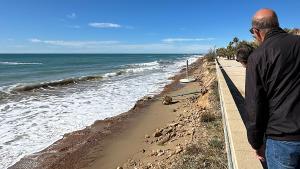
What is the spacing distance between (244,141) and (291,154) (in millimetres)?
2705

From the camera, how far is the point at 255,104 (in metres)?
2.74

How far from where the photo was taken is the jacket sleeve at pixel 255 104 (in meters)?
2.69

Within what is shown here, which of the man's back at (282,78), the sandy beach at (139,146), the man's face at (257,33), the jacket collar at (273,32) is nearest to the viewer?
the man's back at (282,78)

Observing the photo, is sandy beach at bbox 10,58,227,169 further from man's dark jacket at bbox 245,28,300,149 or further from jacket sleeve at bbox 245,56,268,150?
man's dark jacket at bbox 245,28,300,149

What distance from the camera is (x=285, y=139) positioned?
2.65 meters

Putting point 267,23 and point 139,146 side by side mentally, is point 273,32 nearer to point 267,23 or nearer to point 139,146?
point 267,23

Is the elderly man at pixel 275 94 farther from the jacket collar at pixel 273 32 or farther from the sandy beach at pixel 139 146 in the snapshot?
the sandy beach at pixel 139 146

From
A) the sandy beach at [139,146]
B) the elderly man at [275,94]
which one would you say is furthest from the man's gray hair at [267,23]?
the sandy beach at [139,146]

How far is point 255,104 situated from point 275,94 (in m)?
0.17

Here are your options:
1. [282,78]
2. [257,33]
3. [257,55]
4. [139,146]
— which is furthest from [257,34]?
[139,146]

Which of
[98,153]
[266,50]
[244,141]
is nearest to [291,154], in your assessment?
[266,50]

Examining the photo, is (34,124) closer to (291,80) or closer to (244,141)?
(244,141)

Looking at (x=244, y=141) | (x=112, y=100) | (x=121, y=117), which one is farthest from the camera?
(x=112, y=100)

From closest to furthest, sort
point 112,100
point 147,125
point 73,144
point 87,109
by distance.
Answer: point 73,144, point 147,125, point 87,109, point 112,100
